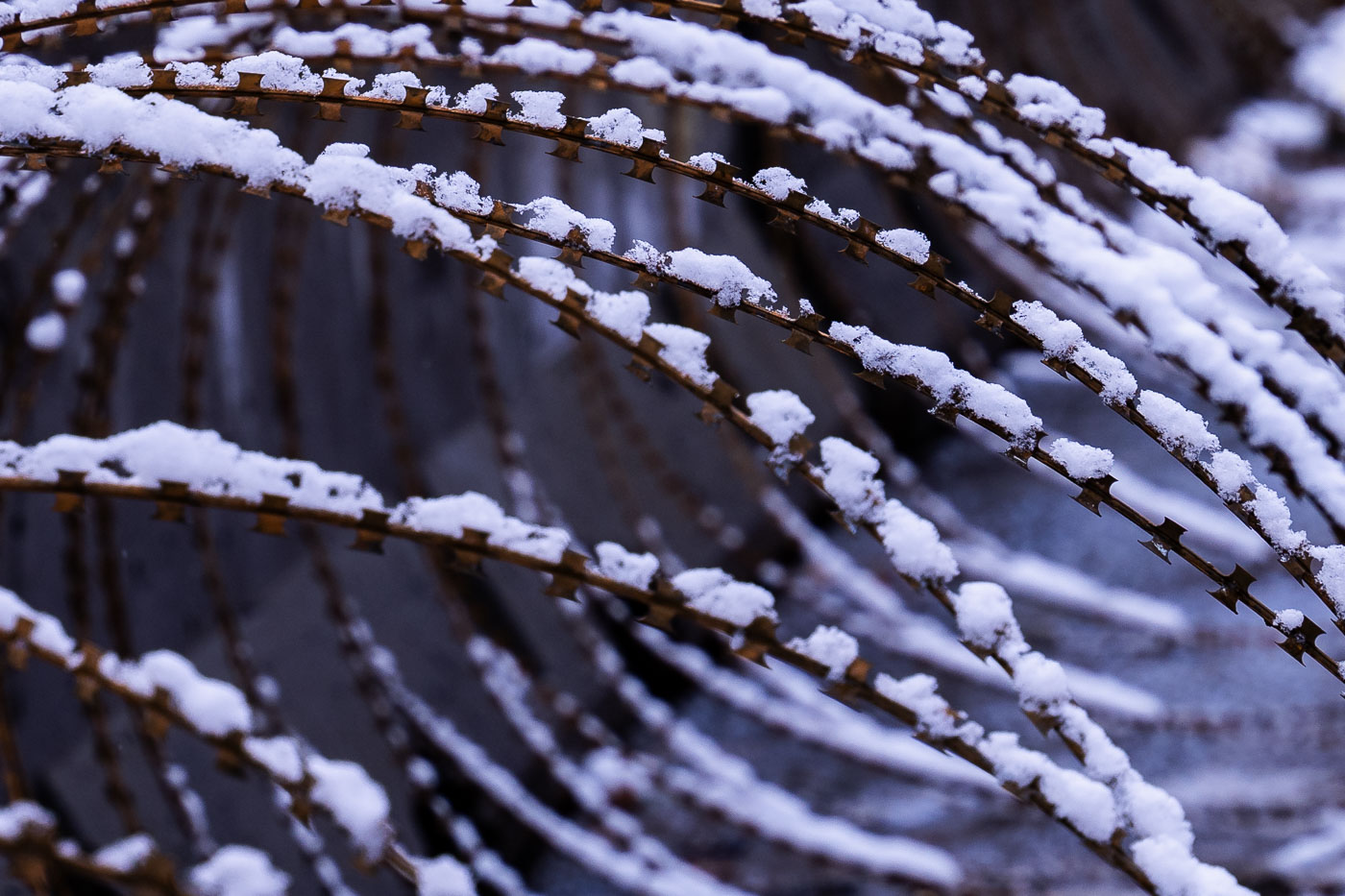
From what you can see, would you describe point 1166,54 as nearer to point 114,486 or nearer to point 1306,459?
point 1306,459

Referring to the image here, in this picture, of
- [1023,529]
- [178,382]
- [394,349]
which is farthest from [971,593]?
[1023,529]

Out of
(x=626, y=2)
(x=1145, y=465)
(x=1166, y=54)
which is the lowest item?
(x=626, y=2)

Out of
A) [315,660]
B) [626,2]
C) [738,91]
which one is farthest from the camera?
[626,2]

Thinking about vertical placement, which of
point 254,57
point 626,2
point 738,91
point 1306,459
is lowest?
point 254,57

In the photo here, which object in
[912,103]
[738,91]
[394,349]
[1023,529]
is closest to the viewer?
[738,91]

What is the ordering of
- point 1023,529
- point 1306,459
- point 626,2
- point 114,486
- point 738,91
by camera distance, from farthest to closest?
point 1023,529 < point 626,2 < point 738,91 < point 1306,459 < point 114,486

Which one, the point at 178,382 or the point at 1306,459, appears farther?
the point at 178,382

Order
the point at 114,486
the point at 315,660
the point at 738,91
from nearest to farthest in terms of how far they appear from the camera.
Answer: the point at 114,486, the point at 738,91, the point at 315,660

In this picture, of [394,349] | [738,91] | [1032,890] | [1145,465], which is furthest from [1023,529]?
[738,91]

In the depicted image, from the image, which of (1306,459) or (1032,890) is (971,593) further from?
(1032,890)

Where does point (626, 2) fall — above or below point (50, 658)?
above
